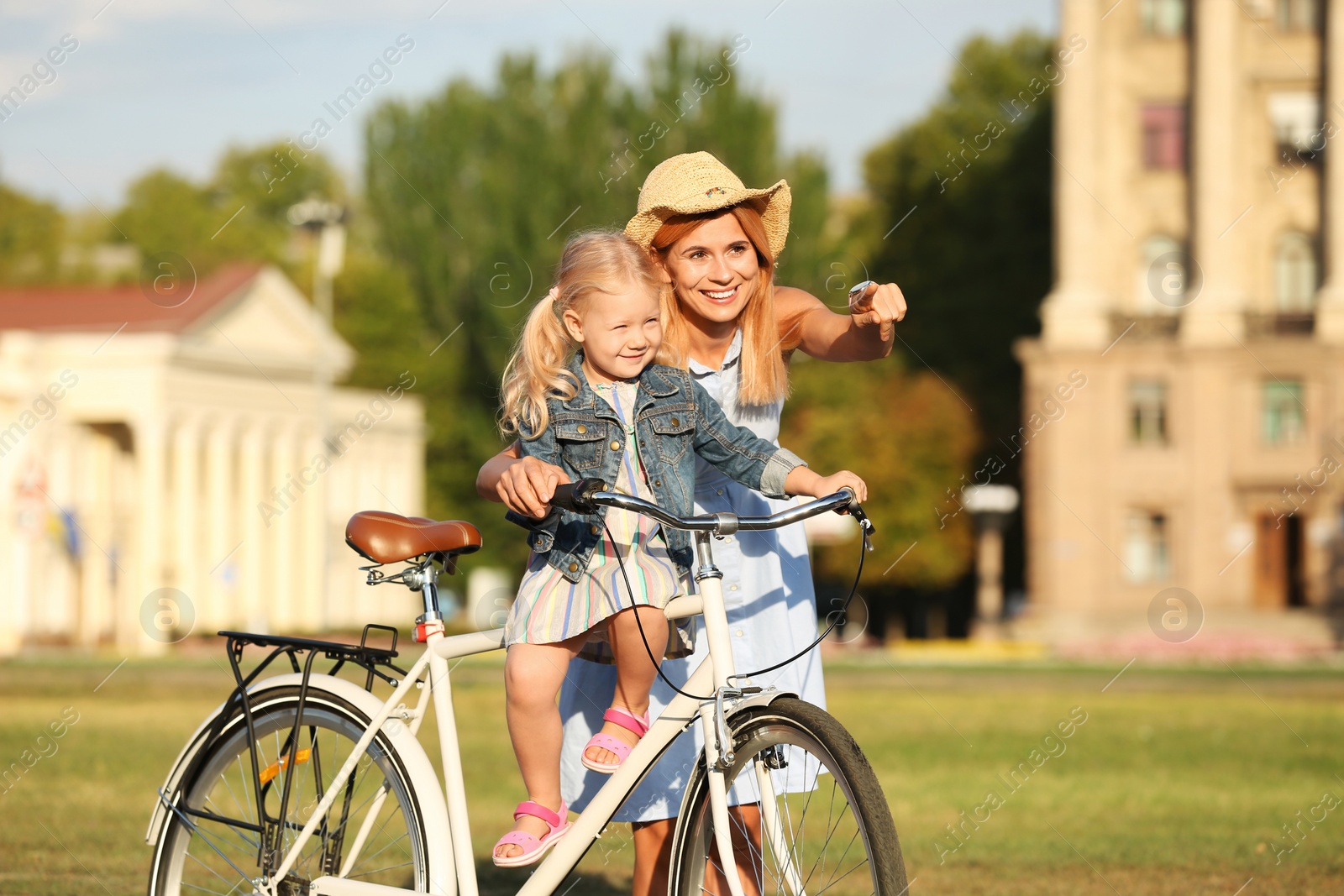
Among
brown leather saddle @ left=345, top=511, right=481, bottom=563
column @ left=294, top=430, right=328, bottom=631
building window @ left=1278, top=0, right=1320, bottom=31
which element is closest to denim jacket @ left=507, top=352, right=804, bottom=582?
brown leather saddle @ left=345, top=511, right=481, bottom=563

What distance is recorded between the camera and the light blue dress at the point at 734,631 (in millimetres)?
5262

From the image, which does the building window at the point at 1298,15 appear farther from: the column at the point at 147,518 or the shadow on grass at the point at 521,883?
the shadow on grass at the point at 521,883

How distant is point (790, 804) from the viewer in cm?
450

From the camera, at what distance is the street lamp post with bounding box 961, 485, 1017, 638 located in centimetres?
5062

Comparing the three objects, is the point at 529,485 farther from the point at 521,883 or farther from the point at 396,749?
the point at 521,883

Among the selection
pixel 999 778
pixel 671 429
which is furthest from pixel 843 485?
pixel 999 778

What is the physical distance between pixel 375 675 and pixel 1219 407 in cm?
5003

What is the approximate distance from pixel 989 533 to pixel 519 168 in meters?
20.9

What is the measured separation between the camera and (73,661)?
3125cm

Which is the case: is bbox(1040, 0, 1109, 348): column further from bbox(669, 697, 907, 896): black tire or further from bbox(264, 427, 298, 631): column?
bbox(669, 697, 907, 896): black tire

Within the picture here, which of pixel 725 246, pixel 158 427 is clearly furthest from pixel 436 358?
pixel 725 246

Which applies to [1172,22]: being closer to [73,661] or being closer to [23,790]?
[73,661]

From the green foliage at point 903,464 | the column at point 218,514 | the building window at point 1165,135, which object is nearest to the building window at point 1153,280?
the building window at point 1165,135

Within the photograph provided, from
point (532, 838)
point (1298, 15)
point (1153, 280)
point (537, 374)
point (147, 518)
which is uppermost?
point (1298, 15)
